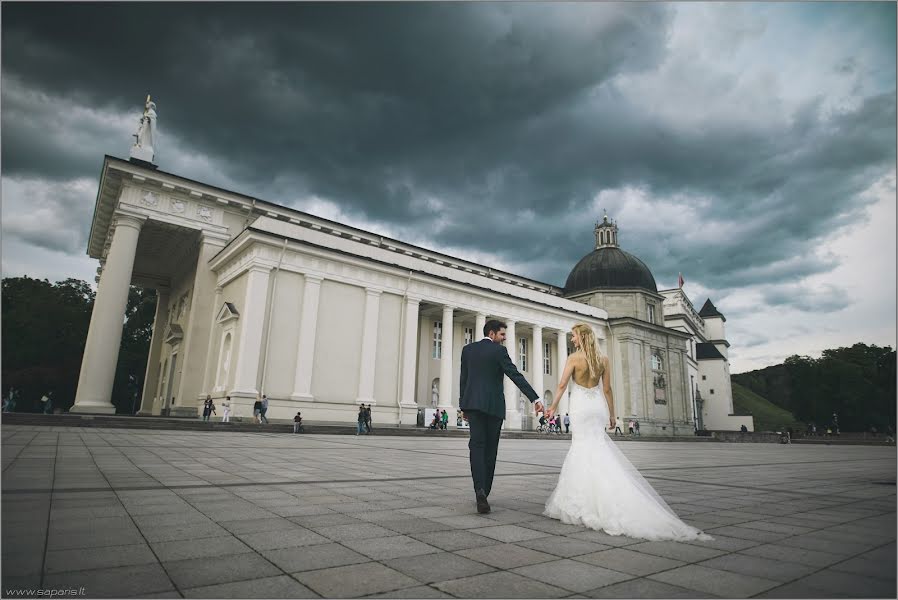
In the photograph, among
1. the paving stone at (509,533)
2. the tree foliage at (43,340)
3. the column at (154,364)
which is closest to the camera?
the paving stone at (509,533)

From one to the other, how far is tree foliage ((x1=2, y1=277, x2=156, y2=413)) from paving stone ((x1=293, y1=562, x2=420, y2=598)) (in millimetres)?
43151

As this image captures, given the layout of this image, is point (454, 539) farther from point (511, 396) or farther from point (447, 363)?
point (511, 396)

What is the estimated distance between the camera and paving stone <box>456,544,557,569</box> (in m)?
3.23

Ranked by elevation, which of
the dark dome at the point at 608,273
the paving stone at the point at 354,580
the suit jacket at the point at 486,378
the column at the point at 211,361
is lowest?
the paving stone at the point at 354,580

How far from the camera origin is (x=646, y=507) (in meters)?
4.31

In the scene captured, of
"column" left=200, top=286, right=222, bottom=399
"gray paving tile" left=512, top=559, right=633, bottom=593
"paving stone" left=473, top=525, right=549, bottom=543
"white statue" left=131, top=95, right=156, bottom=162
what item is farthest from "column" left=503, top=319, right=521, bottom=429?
"gray paving tile" left=512, top=559, right=633, bottom=593

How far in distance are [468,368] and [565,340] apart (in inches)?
1555

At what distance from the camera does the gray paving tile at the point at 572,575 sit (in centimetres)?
283

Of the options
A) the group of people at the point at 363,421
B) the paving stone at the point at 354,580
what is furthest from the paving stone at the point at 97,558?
the group of people at the point at 363,421

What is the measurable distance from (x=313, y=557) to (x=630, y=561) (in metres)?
2.10

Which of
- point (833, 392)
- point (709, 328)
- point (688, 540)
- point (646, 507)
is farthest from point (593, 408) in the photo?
point (709, 328)

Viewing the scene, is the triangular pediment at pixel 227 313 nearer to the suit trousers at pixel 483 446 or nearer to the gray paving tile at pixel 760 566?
→ the suit trousers at pixel 483 446

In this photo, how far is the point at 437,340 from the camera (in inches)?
1505

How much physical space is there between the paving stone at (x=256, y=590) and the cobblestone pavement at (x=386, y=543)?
12mm
